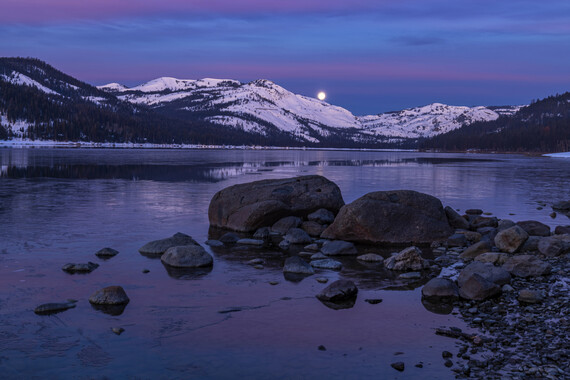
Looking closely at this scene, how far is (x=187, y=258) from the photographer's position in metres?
16.7

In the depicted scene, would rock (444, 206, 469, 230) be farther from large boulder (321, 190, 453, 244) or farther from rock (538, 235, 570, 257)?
rock (538, 235, 570, 257)

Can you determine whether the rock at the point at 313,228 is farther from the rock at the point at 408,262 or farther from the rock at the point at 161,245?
the rock at the point at 408,262

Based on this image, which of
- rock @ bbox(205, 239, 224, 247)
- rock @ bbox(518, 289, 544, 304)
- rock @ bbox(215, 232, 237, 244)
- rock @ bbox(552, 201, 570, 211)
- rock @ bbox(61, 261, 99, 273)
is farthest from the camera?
rock @ bbox(552, 201, 570, 211)

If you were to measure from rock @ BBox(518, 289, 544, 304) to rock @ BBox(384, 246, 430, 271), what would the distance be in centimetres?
394

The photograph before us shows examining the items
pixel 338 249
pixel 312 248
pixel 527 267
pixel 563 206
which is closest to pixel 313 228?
pixel 312 248

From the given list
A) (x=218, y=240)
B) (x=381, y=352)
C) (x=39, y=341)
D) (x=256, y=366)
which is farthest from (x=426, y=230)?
(x=39, y=341)

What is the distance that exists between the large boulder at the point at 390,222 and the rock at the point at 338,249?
2.12m

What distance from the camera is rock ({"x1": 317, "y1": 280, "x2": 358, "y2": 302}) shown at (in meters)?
13.2

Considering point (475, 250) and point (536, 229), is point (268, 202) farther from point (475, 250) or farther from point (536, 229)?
point (536, 229)

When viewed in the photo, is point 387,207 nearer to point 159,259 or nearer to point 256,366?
point 159,259

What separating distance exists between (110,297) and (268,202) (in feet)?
39.7

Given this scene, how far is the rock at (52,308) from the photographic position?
38.6ft

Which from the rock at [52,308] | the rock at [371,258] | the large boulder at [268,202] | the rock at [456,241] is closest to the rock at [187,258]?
the rock at [52,308]

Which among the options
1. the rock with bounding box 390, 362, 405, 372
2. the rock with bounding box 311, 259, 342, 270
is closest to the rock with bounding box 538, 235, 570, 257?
the rock with bounding box 311, 259, 342, 270
